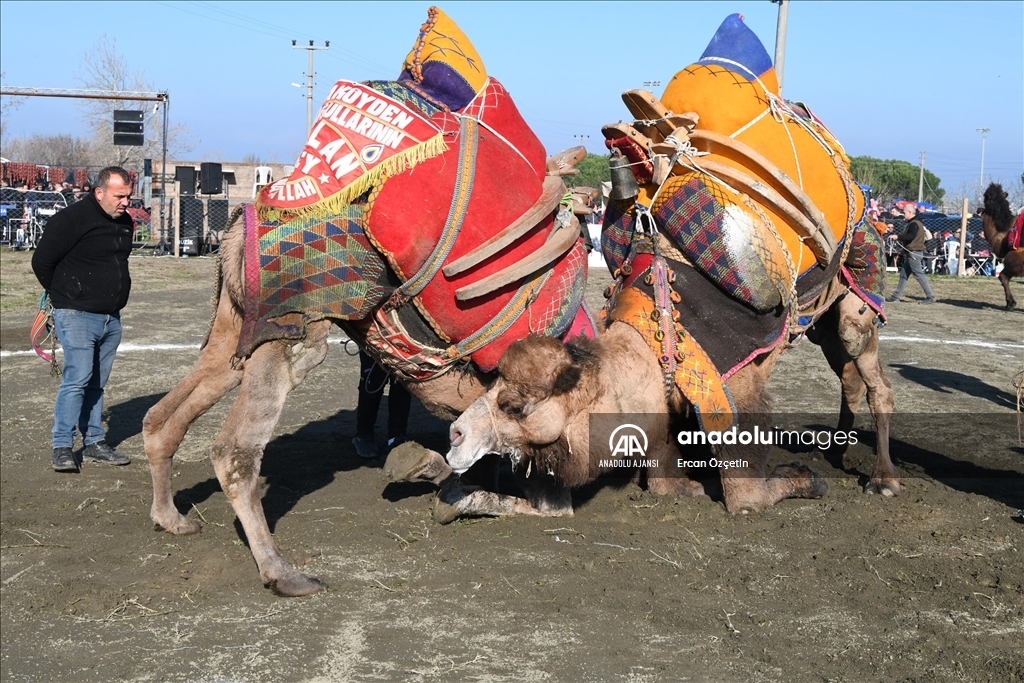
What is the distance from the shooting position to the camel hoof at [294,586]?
4211 millimetres

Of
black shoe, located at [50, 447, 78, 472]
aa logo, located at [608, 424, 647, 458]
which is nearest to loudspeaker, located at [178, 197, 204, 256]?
black shoe, located at [50, 447, 78, 472]

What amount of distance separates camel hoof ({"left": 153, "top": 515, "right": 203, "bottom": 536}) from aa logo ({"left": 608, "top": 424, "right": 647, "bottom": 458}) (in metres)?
2.28

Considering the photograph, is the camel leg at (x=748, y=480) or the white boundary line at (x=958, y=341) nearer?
the camel leg at (x=748, y=480)

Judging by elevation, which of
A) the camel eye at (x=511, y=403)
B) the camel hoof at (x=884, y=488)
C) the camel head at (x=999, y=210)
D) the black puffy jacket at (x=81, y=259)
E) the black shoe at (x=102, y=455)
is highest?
the camel head at (x=999, y=210)

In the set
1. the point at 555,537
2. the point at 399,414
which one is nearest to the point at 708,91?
the point at 555,537

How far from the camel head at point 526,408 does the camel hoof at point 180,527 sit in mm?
1735

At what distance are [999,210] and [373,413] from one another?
5.10 m

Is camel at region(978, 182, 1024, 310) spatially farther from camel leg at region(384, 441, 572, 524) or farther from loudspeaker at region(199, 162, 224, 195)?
loudspeaker at region(199, 162, 224, 195)

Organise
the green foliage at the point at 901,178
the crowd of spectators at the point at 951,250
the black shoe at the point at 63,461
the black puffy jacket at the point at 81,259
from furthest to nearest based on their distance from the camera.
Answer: the green foliage at the point at 901,178, the crowd of spectators at the point at 951,250, the black puffy jacket at the point at 81,259, the black shoe at the point at 63,461

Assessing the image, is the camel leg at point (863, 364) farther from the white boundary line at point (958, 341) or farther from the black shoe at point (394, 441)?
the white boundary line at point (958, 341)

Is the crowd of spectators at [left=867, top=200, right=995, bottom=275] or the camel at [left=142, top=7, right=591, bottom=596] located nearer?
the camel at [left=142, top=7, right=591, bottom=596]

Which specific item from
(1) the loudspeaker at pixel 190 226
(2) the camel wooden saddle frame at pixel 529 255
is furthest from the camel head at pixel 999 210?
(1) the loudspeaker at pixel 190 226

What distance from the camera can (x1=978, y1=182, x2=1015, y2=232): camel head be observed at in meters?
7.42

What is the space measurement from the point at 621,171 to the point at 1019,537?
9.00ft
